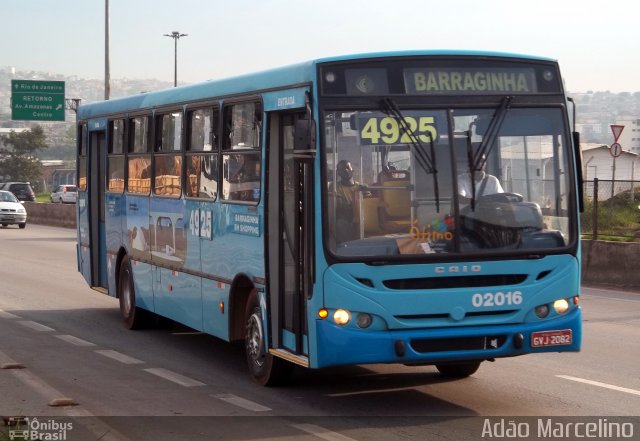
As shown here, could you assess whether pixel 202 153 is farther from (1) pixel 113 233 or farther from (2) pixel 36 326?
(2) pixel 36 326

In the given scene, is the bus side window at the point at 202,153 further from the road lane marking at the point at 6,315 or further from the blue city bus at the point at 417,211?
the road lane marking at the point at 6,315

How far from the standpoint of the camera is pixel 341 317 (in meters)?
8.71

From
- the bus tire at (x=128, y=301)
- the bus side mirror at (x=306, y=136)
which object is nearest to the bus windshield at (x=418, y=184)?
the bus side mirror at (x=306, y=136)

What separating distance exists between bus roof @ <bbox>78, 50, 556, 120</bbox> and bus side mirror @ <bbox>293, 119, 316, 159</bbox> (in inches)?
17.9

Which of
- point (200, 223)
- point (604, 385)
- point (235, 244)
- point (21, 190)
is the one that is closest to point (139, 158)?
point (200, 223)

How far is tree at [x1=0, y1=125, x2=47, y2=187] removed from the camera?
4161 inches

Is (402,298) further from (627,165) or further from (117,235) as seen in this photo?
(627,165)

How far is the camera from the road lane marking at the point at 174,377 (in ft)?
34.5

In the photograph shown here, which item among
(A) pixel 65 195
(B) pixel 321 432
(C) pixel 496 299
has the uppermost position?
(C) pixel 496 299

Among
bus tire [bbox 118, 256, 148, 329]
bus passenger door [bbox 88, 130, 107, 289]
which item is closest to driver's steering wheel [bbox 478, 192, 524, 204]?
bus tire [bbox 118, 256, 148, 329]

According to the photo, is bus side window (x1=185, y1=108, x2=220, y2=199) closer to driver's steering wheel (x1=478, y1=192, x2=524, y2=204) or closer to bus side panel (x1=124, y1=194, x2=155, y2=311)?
bus side panel (x1=124, y1=194, x2=155, y2=311)

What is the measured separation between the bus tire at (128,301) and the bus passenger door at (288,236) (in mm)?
4930

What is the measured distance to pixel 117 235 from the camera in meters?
15.2

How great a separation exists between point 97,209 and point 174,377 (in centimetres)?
601
